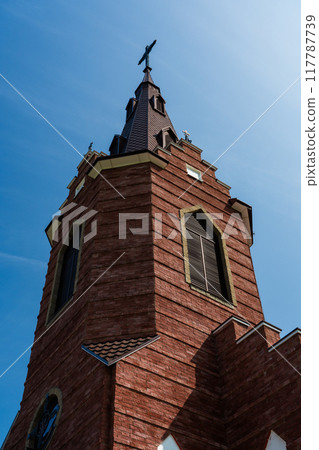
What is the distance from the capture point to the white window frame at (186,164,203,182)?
1546 cm

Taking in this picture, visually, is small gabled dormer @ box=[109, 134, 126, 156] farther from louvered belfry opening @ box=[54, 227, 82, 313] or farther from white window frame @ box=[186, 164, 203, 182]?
louvered belfry opening @ box=[54, 227, 82, 313]

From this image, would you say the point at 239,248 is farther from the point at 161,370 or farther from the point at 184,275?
the point at 161,370

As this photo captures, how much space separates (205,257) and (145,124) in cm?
793

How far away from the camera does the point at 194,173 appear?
1566 centimetres

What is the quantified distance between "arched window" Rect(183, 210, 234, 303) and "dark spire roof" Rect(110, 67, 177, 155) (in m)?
3.81

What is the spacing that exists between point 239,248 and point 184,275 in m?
3.19

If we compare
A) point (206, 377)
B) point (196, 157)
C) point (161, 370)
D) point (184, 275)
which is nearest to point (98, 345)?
point (161, 370)

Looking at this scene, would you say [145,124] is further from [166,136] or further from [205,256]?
[205,256]

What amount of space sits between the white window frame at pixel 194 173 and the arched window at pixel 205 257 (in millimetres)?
1558

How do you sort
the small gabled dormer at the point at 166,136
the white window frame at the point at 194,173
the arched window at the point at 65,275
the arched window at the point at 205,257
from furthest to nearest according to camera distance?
the small gabled dormer at the point at 166,136, the white window frame at the point at 194,173, the arched window at the point at 65,275, the arched window at the point at 205,257

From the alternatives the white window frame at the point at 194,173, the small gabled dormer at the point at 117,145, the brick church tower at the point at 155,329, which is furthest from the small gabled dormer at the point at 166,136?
the white window frame at the point at 194,173

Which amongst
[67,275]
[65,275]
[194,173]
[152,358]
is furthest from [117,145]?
[152,358]

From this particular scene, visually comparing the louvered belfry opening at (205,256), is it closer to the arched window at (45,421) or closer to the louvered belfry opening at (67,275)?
the louvered belfry opening at (67,275)

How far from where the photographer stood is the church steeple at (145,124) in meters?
18.0
